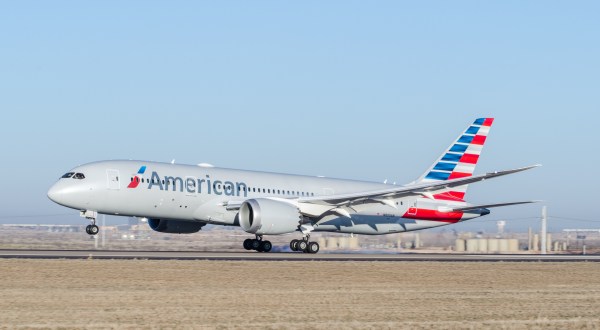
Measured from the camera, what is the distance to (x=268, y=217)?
45562 millimetres

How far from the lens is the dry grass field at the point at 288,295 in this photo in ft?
65.2

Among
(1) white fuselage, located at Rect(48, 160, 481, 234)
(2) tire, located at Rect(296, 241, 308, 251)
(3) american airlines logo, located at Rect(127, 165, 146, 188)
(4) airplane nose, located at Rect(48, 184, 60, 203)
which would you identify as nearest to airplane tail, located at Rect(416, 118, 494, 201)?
(1) white fuselage, located at Rect(48, 160, 481, 234)

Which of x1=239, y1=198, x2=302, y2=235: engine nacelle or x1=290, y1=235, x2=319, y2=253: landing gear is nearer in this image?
x1=239, y1=198, x2=302, y2=235: engine nacelle

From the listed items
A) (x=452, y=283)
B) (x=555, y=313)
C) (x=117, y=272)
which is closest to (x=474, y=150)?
(x=452, y=283)

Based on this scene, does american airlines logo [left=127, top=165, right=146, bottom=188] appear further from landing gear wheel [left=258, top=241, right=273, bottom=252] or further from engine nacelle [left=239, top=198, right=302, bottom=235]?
landing gear wheel [left=258, top=241, right=273, bottom=252]

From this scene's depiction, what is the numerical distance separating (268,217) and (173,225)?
7143 millimetres

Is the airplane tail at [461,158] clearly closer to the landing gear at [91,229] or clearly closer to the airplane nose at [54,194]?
the landing gear at [91,229]

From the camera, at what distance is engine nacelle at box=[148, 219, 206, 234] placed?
50.3m

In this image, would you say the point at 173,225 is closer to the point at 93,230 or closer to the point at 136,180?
the point at 136,180

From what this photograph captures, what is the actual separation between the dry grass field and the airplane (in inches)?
407

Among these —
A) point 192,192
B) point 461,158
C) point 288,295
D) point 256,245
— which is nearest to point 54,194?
point 192,192

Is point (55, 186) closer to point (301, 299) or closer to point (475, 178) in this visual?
point (475, 178)

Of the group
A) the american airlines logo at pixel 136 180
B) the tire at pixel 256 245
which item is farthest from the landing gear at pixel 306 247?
the american airlines logo at pixel 136 180

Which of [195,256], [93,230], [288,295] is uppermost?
[93,230]
